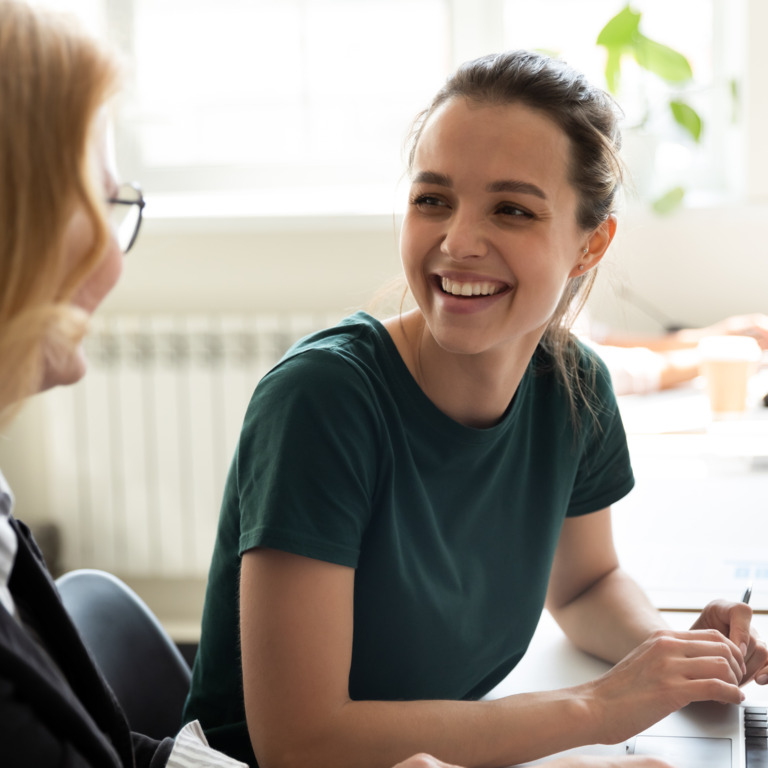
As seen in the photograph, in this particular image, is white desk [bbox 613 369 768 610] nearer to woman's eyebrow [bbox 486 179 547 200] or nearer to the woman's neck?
the woman's neck

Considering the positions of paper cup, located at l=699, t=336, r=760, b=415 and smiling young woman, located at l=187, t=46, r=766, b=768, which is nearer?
smiling young woman, located at l=187, t=46, r=766, b=768

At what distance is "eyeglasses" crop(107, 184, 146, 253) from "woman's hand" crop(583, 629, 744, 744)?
1.93ft

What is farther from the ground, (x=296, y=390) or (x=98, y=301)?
(x=98, y=301)

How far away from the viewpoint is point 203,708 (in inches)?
43.2

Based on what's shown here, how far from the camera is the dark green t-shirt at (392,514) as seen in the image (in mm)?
949

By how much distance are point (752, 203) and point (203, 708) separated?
1.79m

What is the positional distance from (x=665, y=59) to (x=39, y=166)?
1.93m

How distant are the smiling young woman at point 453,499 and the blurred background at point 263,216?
1.23m

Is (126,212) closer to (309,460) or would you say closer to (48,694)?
(309,460)

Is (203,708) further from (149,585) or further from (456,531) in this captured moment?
(149,585)

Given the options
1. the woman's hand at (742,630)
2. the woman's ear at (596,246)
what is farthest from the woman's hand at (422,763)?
the woman's ear at (596,246)

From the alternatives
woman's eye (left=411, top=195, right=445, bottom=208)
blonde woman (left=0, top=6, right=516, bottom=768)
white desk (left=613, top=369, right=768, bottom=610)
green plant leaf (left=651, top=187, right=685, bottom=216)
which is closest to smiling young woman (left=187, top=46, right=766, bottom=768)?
woman's eye (left=411, top=195, right=445, bottom=208)

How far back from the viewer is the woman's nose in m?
1.07

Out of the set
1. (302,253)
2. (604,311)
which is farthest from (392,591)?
(302,253)
